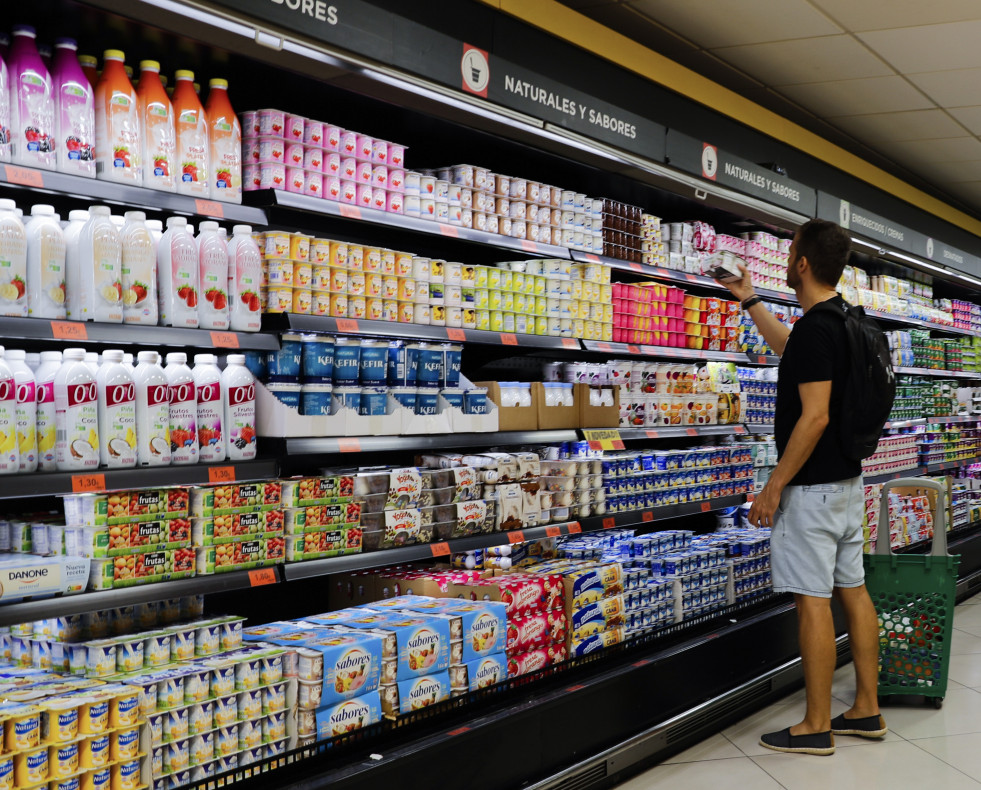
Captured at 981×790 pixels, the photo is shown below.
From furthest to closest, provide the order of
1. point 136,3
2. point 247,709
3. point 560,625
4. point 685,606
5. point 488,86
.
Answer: point 685,606, point 560,625, point 488,86, point 247,709, point 136,3

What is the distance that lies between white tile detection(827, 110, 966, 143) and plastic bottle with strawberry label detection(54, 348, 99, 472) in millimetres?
4806

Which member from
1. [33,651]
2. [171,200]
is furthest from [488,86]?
[33,651]

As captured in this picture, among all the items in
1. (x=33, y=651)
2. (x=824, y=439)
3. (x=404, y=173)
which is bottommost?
(x=33, y=651)

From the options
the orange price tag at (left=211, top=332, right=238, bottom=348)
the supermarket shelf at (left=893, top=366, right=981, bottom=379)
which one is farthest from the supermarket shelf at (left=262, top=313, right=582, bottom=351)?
the supermarket shelf at (left=893, top=366, right=981, bottom=379)

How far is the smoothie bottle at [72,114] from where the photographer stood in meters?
2.45

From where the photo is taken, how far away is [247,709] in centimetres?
256

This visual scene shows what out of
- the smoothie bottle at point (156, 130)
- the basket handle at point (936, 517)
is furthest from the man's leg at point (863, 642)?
the smoothie bottle at point (156, 130)

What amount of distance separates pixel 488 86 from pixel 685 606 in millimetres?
2389

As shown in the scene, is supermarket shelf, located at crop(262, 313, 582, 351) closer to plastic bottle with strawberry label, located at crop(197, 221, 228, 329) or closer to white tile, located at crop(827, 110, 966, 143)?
plastic bottle with strawberry label, located at crop(197, 221, 228, 329)

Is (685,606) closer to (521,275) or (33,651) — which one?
(521,275)

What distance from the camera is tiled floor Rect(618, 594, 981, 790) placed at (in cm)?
350

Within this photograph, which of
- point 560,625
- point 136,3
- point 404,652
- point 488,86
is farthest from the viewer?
point 560,625

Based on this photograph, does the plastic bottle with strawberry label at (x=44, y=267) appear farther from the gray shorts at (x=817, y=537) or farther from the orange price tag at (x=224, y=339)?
the gray shorts at (x=817, y=537)

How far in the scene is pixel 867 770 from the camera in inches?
142
